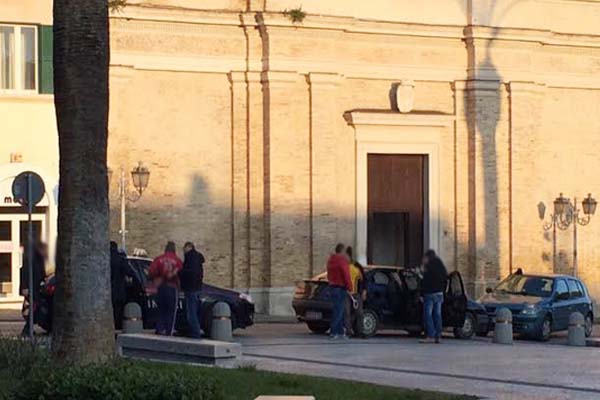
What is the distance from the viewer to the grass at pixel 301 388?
685 inches

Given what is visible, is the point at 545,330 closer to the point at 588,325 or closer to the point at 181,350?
the point at 588,325

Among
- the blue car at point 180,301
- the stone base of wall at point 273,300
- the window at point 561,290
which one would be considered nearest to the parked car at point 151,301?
the blue car at point 180,301

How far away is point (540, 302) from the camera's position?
35.1m

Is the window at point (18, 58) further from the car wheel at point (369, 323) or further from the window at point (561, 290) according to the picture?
the window at point (561, 290)

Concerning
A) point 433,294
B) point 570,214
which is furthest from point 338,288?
point 570,214

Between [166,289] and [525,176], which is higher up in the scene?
[525,176]

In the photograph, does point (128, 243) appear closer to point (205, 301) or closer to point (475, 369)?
point (205, 301)

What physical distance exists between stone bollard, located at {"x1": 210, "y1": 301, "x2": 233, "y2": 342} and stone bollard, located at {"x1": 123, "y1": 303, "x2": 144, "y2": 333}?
1.40m

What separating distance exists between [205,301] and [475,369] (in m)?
8.15

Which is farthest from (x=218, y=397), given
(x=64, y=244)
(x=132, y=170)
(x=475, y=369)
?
(x=132, y=170)

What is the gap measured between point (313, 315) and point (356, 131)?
11806 millimetres

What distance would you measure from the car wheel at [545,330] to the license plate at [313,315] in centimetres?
612

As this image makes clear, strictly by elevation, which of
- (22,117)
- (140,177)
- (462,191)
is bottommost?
(462,191)

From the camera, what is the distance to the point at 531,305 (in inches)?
1373
